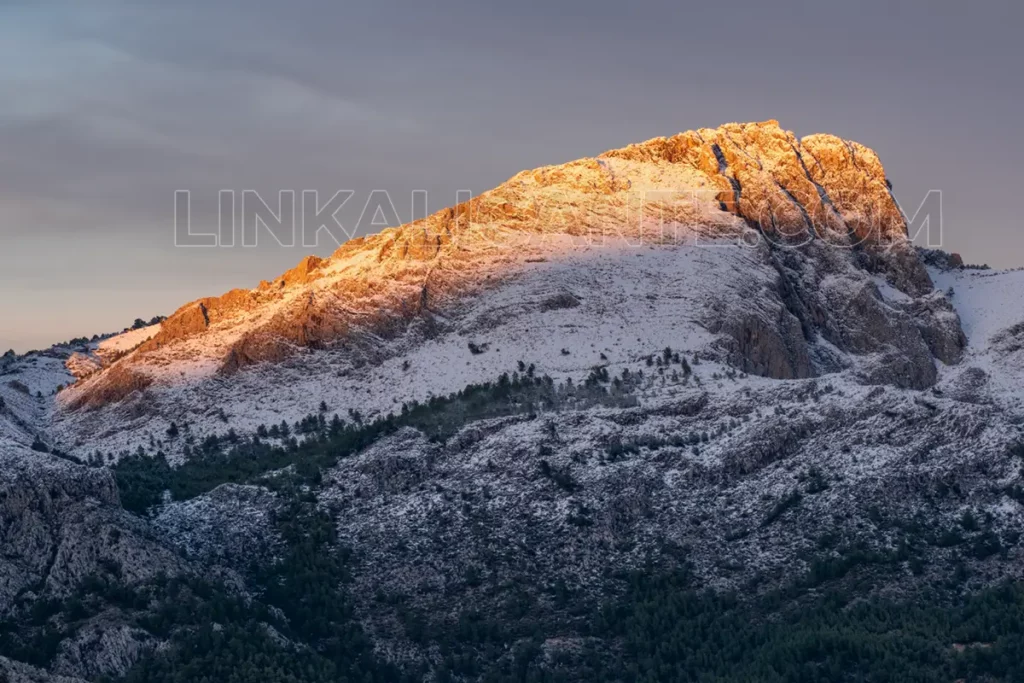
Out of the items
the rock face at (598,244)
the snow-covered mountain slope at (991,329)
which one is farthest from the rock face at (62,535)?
the snow-covered mountain slope at (991,329)

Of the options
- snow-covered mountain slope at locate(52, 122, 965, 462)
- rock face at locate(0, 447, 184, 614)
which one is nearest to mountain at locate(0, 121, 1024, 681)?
rock face at locate(0, 447, 184, 614)

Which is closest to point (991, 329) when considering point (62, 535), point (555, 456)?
point (555, 456)

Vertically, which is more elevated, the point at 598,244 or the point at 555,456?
the point at 598,244

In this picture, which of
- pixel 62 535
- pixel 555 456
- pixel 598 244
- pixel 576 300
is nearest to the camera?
pixel 62 535

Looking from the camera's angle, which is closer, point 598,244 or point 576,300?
point 576,300

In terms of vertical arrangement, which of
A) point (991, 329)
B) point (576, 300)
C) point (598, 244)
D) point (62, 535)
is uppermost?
point (598, 244)

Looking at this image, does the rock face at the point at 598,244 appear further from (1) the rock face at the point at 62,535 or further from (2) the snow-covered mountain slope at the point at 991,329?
(1) the rock face at the point at 62,535

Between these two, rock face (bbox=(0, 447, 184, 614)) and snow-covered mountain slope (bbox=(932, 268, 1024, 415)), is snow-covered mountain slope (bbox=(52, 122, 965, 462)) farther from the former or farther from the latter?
rock face (bbox=(0, 447, 184, 614))

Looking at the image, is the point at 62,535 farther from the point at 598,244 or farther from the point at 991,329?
the point at 991,329
